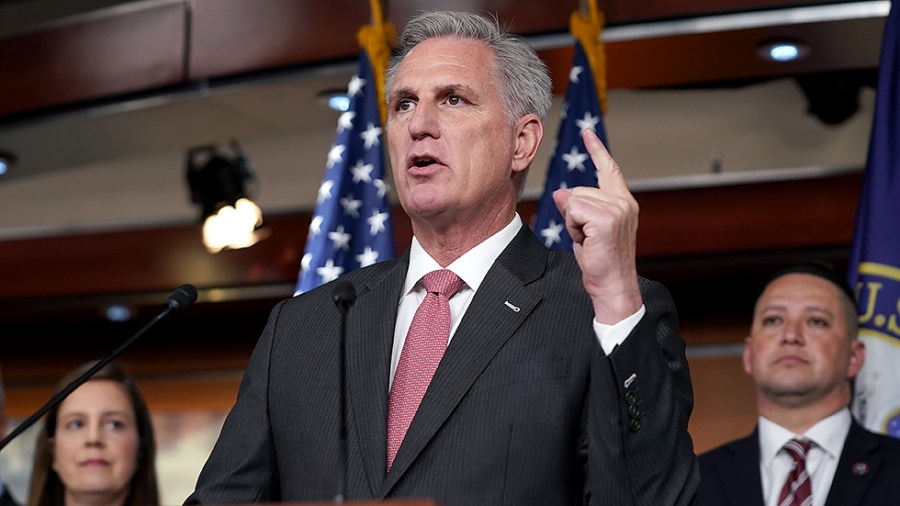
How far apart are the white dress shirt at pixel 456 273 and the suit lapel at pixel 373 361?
23 mm

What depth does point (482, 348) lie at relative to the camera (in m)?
1.95

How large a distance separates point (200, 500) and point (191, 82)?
287 cm

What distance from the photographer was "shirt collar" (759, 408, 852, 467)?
3.64 metres

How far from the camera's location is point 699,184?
5.14 meters

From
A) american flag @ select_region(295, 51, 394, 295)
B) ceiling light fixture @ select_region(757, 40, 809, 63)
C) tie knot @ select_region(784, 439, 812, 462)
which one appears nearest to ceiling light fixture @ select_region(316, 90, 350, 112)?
american flag @ select_region(295, 51, 394, 295)

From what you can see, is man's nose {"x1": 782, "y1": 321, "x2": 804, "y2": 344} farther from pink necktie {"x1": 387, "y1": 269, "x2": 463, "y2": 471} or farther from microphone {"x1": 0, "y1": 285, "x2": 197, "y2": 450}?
microphone {"x1": 0, "y1": 285, "x2": 197, "y2": 450}

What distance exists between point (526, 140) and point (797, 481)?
179cm

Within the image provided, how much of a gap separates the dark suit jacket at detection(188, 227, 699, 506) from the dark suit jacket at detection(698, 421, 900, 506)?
5.49 ft

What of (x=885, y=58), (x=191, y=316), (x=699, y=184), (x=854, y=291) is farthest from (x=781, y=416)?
(x=191, y=316)

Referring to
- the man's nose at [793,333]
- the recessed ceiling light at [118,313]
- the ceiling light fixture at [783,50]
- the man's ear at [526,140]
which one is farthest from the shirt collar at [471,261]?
the recessed ceiling light at [118,313]

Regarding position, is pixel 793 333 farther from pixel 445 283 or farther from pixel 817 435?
pixel 445 283

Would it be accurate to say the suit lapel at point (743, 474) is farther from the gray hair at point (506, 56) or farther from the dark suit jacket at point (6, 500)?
the dark suit jacket at point (6, 500)

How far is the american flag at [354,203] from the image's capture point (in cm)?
378

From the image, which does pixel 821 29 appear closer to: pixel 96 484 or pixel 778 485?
pixel 778 485
